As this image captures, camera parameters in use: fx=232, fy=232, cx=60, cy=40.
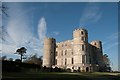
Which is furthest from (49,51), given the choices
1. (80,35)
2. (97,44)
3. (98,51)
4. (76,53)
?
(97,44)

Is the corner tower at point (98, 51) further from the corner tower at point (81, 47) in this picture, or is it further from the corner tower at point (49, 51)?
the corner tower at point (49, 51)

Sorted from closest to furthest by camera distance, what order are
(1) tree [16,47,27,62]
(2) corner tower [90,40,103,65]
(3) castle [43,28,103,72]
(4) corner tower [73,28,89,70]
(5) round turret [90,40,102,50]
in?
1. (1) tree [16,47,27,62]
2. (4) corner tower [73,28,89,70]
3. (3) castle [43,28,103,72]
4. (2) corner tower [90,40,103,65]
5. (5) round turret [90,40,102,50]

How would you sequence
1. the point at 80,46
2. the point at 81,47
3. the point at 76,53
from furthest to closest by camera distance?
1. the point at 76,53
2. the point at 80,46
3. the point at 81,47

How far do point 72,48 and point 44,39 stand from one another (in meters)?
10.2

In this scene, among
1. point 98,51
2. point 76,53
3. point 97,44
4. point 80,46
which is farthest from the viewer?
point 97,44

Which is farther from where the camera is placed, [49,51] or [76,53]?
[49,51]

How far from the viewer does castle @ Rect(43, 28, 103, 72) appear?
67.2 meters

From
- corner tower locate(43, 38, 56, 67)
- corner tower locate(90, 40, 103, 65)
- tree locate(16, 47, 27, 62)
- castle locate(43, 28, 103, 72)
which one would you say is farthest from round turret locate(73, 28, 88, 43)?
tree locate(16, 47, 27, 62)

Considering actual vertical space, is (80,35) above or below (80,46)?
above

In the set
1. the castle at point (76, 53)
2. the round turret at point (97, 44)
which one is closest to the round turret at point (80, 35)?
the castle at point (76, 53)

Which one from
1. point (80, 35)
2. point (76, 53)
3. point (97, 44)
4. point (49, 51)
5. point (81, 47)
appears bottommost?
point (76, 53)

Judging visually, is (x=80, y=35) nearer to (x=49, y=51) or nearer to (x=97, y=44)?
(x=97, y=44)

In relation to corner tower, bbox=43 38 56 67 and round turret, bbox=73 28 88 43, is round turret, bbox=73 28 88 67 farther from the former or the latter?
corner tower, bbox=43 38 56 67

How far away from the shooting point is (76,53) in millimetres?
68250
